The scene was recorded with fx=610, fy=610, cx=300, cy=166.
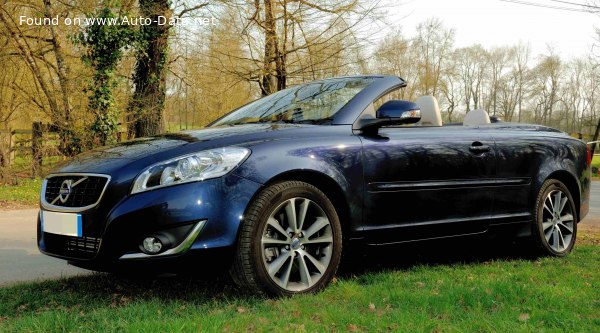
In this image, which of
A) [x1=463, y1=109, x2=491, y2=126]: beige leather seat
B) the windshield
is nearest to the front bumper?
the windshield

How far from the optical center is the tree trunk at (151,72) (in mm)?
15281

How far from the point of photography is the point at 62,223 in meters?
3.81

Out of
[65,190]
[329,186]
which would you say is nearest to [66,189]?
[65,190]

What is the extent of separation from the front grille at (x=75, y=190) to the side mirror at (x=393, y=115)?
6.01ft

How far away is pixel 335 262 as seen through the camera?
4.05 meters

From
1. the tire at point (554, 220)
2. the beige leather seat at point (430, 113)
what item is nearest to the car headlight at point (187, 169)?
the beige leather seat at point (430, 113)

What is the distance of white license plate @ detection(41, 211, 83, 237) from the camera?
12.1 ft

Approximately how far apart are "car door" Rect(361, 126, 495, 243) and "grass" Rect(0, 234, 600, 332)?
0.37m

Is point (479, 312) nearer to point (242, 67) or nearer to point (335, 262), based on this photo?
point (335, 262)

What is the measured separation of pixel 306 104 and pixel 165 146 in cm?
129

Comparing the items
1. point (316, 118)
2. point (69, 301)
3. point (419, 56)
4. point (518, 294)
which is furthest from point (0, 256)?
point (419, 56)

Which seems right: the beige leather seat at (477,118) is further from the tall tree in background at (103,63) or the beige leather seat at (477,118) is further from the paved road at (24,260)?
the tall tree in background at (103,63)

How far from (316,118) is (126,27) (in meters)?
12.1

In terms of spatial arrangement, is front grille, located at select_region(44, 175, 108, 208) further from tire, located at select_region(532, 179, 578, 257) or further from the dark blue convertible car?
tire, located at select_region(532, 179, 578, 257)
